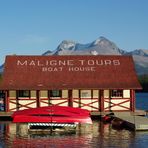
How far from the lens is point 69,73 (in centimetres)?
4950

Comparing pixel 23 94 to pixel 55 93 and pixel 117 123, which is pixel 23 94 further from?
pixel 117 123

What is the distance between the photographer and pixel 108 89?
47.0 meters

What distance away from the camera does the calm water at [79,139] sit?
96.4ft

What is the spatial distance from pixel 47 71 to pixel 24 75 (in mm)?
2301

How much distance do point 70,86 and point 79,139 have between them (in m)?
15.7

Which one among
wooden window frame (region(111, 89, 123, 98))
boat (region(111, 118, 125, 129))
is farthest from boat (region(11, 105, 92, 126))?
wooden window frame (region(111, 89, 123, 98))

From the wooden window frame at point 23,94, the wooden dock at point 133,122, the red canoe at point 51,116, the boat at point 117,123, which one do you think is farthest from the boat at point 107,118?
the wooden window frame at point 23,94

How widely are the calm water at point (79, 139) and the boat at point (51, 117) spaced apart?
861mm

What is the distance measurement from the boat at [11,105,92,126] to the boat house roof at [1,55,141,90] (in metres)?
9.65

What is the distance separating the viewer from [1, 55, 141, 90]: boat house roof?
156 ft

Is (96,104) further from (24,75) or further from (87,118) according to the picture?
(87,118)

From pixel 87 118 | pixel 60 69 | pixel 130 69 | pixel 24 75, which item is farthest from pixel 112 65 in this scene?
pixel 87 118

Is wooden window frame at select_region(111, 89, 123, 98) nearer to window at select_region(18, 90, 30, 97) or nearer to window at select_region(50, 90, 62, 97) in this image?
window at select_region(50, 90, 62, 97)

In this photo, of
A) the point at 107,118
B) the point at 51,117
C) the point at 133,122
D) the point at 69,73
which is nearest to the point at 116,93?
the point at 107,118
